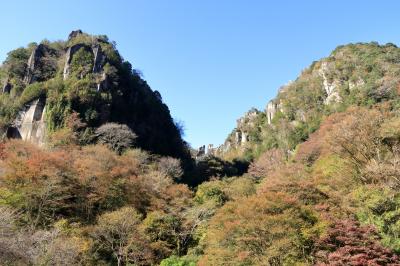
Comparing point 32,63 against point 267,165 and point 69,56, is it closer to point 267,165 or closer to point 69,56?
point 69,56

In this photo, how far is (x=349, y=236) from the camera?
17219 mm

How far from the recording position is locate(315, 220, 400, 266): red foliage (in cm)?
1608

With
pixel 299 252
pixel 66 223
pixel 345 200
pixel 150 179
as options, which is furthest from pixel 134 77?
pixel 299 252

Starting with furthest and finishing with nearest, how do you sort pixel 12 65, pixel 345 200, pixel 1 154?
pixel 12 65
pixel 1 154
pixel 345 200

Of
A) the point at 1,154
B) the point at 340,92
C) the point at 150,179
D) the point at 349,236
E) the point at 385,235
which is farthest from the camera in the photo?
the point at 340,92

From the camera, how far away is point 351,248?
16.5 m

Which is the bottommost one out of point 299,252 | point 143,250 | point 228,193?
point 143,250

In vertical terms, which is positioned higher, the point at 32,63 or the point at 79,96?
the point at 32,63

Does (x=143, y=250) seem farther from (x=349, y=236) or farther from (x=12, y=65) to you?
(x=12, y=65)

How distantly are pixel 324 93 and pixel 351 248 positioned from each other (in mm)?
51653

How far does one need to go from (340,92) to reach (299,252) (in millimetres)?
46602

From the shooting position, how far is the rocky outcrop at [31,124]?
45.9 meters

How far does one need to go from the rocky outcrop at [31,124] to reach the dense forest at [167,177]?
6.7 inches

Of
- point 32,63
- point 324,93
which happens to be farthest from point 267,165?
point 32,63
